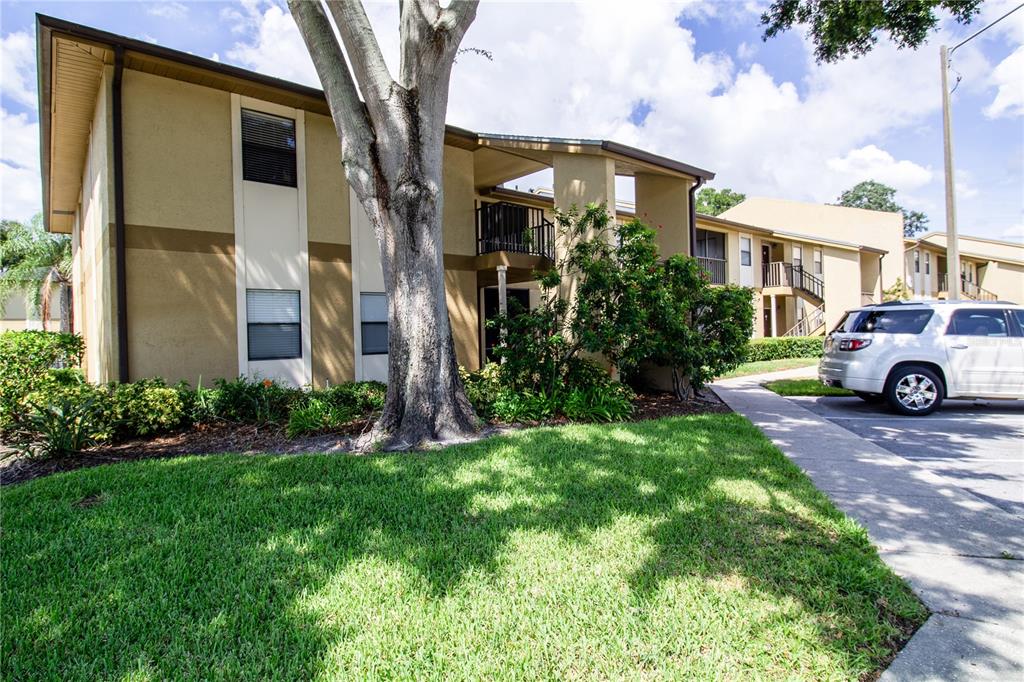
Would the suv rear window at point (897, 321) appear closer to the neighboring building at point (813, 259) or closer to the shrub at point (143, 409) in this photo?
the shrub at point (143, 409)

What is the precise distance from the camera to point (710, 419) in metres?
7.67

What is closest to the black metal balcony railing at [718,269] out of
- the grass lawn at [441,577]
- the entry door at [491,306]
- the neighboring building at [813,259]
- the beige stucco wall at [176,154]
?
the neighboring building at [813,259]

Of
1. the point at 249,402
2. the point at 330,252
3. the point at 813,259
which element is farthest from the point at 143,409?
the point at 813,259

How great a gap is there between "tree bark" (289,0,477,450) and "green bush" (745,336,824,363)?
16.4m

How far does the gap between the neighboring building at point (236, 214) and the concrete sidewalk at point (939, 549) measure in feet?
20.2

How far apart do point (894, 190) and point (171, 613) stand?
81.6 meters

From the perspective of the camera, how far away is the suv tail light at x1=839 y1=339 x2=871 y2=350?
8.86 metres

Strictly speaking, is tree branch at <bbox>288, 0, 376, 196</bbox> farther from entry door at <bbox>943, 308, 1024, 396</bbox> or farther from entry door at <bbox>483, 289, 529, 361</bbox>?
entry door at <bbox>943, 308, 1024, 396</bbox>

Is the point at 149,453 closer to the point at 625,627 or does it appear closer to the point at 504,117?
the point at 625,627

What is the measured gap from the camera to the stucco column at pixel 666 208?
11.7 metres

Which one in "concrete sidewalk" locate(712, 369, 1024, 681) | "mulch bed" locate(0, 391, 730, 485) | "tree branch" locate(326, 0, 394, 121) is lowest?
"concrete sidewalk" locate(712, 369, 1024, 681)

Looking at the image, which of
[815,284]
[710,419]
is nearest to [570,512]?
[710,419]

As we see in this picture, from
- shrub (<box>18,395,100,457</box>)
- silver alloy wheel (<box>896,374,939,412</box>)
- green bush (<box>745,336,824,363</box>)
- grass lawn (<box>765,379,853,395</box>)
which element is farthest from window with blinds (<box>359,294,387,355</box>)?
green bush (<box>745,336,824,363</box>)

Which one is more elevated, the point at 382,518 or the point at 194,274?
the point at 194,274
